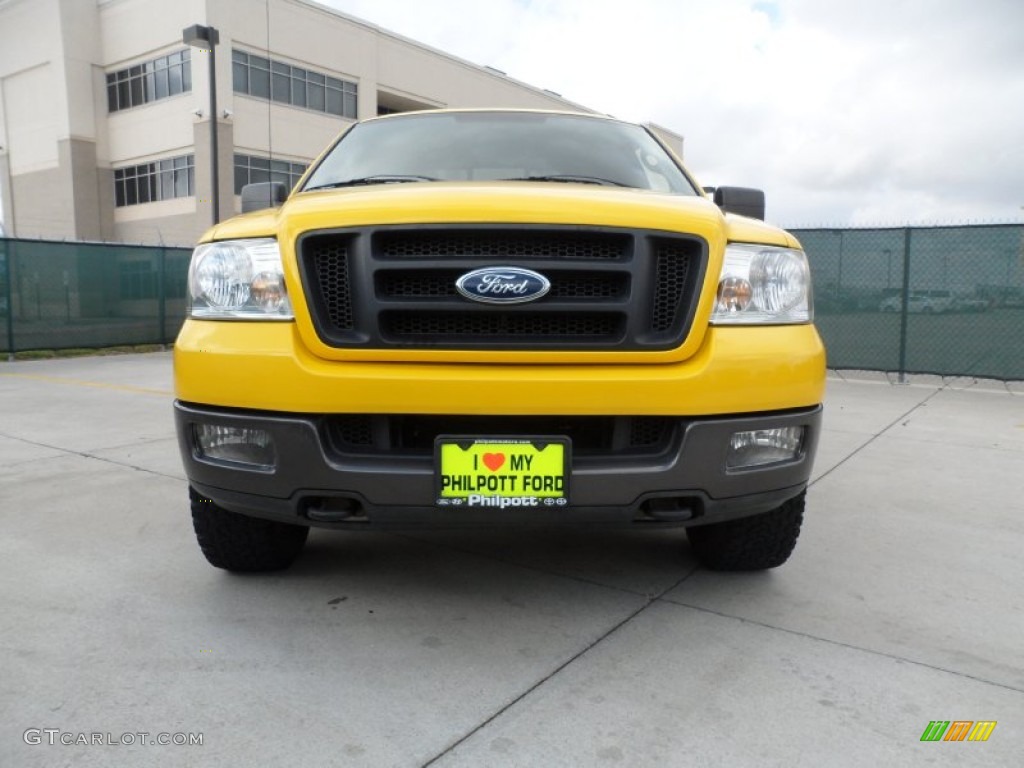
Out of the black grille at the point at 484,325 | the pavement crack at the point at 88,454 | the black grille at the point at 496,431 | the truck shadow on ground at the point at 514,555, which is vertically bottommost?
the truck shadow on ground at the point at 514,555

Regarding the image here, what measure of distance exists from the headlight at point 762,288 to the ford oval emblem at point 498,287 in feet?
1.85

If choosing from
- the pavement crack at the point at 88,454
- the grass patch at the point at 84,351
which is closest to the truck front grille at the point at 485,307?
the pavement crack at the point at 88,454

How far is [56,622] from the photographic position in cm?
257

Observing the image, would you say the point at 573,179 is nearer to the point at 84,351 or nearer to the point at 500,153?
the point at 500,153

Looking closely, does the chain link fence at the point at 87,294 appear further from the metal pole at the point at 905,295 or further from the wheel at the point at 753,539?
the wheel at the point at 753,539

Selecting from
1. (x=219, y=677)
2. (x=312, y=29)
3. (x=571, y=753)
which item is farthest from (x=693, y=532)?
(x=312, y=29)

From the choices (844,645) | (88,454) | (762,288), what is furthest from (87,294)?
(844,645)

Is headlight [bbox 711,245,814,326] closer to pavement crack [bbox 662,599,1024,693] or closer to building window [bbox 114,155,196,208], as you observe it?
pavement crack [bbox 662,599,1024,693]

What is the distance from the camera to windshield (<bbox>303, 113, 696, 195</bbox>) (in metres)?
3.28

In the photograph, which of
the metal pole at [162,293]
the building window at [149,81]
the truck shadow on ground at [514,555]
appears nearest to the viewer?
the truck shadow on ground at [514,555]

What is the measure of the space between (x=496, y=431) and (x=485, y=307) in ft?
1.18

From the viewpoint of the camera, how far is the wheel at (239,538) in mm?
2762

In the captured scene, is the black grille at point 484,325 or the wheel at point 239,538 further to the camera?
the wheel at point 239,538

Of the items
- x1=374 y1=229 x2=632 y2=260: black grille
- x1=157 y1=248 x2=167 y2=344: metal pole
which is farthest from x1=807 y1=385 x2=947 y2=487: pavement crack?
x1=157 y1=248 x2=167 y2=344: metal pole
